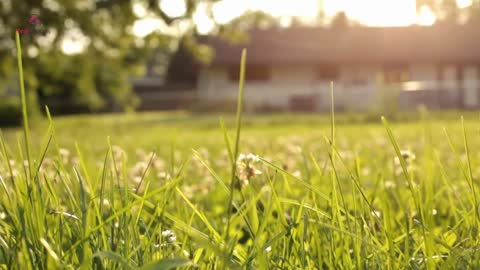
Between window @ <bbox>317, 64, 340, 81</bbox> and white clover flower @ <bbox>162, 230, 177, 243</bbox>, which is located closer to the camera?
white clover flower @ <bbox>162, 230, 177, 243</bbox>

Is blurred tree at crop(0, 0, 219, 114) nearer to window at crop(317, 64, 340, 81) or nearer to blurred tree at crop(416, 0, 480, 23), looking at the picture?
blurred tree at crop(416, 0, 480, 23)

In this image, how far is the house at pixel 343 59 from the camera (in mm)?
44000

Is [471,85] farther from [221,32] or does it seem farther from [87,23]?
[87,23]

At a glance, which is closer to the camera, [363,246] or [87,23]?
[363,246]

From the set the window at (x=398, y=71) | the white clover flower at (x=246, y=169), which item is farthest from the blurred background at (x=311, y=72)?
→ the white clover flower at (x=246, y=169)

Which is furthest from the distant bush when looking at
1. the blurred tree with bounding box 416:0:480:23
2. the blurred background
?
the blurred tree with bounding box 416:0:480:23

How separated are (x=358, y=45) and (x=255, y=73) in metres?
6.27

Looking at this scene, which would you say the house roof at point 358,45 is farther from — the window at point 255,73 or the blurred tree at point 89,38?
the blurred tree at point 89,38

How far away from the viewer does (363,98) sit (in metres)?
38.6

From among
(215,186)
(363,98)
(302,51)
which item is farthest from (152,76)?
(215,186)

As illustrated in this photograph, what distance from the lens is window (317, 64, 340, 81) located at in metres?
45.6

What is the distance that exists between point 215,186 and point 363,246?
2.43 metres

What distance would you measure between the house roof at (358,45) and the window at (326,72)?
1.15 meters

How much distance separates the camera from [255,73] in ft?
152
